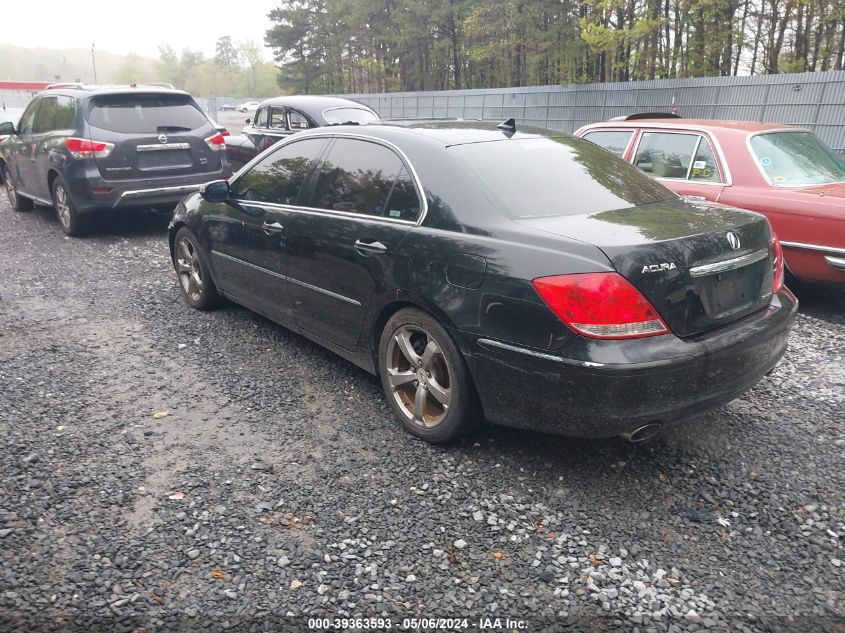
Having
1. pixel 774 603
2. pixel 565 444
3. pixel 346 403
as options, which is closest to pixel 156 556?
pixel 346 403

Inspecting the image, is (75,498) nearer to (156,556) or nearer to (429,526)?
(156,556)

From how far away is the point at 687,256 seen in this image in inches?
117

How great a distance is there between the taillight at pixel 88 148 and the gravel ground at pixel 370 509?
4360mm

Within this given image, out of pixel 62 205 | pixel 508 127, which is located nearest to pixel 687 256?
pixel 508 127

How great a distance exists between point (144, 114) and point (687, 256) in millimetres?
7654

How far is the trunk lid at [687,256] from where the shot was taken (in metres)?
2.88

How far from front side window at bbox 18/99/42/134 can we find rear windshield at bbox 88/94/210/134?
190 centimetres

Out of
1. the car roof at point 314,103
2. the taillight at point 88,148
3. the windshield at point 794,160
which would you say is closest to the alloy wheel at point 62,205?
the taillight at point 88,148

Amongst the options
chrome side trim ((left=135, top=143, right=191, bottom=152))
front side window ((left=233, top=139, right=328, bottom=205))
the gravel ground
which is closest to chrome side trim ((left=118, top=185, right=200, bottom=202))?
chrome side trim ((left=135, top=143, right=191, bottom=152))

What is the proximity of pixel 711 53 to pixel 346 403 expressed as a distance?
2316 cm

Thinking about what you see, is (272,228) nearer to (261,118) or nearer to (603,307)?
(603,307)

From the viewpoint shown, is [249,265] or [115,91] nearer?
[249,265]

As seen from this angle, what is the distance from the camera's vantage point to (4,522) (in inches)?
115

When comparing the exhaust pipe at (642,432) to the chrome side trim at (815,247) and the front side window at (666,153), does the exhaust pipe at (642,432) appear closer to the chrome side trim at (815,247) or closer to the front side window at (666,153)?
the chrome side trim at (815,247)
